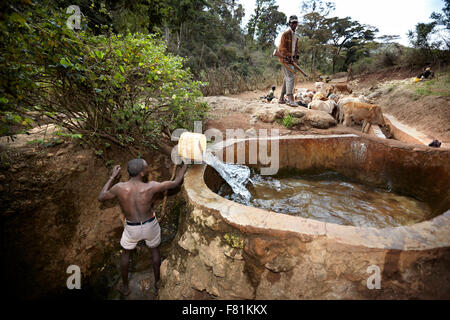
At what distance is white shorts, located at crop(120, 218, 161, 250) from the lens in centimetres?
206

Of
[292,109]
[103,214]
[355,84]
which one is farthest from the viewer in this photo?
[355,84]

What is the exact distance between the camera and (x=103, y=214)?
2766mm

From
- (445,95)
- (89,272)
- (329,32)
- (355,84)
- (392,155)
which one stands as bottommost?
(89,272)

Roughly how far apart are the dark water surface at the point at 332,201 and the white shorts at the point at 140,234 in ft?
3.90

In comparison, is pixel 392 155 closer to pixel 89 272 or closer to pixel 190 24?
pixel 89 272

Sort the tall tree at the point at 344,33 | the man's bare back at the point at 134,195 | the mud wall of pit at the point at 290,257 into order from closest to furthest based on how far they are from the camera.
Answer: the mud wall of pit at the point at 290,257 < the man's bare back at the point at 134,195 < the tall tree at the point at 344,33

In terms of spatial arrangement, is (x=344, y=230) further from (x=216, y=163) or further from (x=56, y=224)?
(x=56, y=224)

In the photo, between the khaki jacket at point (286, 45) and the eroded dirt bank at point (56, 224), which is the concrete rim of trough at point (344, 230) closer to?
the eroded dirt bank at point (56, 224)

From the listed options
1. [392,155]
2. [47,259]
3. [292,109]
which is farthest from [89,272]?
[292,109]

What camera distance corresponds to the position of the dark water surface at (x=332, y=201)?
2.62 m

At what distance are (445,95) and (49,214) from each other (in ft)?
34.5

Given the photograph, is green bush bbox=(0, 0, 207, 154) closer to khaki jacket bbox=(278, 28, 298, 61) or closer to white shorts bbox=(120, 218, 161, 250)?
white shorts bbox=(120, 218, 161, 250)

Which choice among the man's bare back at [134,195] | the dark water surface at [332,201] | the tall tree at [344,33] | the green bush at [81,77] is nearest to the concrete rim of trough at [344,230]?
the man's bare back at [134,195]

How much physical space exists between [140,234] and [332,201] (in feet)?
8.76
